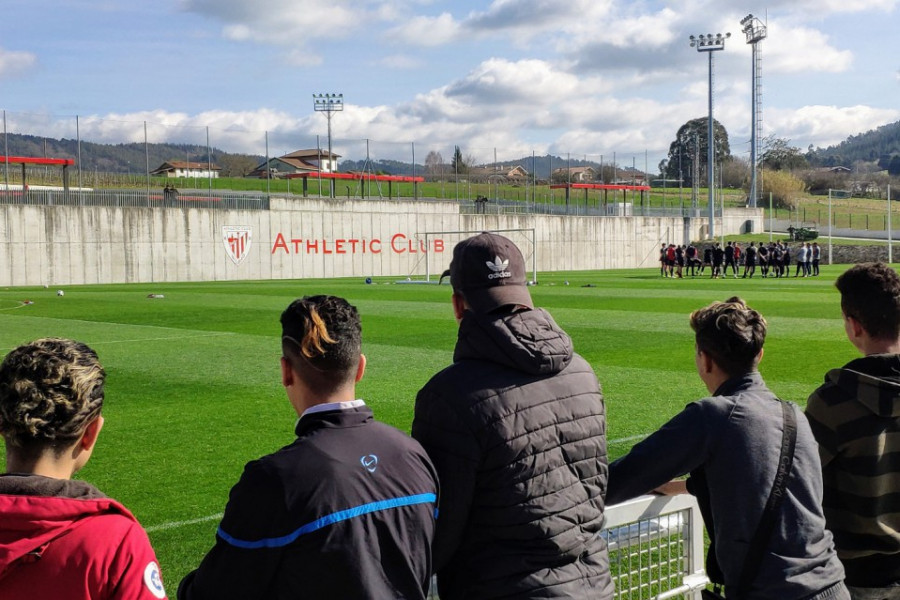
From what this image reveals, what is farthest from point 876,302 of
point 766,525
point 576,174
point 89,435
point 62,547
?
point 576,174

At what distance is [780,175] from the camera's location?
Answer: 9694 centimetres

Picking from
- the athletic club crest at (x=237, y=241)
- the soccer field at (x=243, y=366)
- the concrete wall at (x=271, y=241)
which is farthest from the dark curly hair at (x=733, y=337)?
the athletic club crest at (x=237, y=241)

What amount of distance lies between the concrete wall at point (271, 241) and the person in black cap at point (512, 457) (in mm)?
32678

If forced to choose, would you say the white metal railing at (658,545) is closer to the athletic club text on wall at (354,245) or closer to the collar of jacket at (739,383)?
the collar of jacket at (739,383)

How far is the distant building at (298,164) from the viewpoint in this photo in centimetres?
5069

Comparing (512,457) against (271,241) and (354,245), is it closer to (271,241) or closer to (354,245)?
(271,241)

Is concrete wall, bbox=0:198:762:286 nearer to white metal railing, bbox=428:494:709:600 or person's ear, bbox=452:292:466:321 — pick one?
white metal railing, bbox=428:494:709:600

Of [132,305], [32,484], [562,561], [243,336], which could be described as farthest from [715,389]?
[132,305]

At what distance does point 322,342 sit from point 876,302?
231 centimetres

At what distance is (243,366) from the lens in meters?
12.4

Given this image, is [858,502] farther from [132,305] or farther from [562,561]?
[132,305]

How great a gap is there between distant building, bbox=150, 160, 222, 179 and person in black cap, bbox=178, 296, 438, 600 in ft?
146

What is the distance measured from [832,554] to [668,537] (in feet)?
2.11

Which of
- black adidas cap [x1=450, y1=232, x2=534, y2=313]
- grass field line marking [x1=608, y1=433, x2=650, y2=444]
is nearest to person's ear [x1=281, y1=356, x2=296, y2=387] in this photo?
black adidas cap [x1=450, y1=232, x2=534, y2=313]
